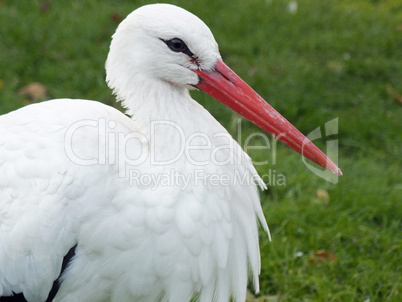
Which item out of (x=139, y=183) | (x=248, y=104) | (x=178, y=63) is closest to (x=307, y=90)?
(x=248, y=104)

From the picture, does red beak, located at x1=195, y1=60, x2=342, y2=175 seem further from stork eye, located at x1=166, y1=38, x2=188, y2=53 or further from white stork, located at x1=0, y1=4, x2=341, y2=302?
stork eye, located at x1=166, y1=38, x2=188, y2=53

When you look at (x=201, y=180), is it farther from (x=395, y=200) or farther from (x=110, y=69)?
(x=395, y=200)

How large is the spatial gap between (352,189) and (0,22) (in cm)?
341

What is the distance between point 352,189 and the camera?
13.3 ft

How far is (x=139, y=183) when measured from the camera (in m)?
2.41

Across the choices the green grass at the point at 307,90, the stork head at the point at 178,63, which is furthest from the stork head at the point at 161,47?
the green grass at the point at 307,90

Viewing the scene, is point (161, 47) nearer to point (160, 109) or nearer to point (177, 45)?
point (177, 45)

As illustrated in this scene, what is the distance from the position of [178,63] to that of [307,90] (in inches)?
112

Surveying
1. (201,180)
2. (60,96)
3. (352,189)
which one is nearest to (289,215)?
(352,189)

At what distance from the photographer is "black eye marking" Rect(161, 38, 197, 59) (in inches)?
97.5

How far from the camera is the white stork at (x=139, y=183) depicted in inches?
94.0

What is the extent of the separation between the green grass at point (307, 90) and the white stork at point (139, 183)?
1.03 metres

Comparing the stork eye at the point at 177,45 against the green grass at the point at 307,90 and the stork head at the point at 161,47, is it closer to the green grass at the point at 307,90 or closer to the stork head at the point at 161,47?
the stork head at the point at 161,47

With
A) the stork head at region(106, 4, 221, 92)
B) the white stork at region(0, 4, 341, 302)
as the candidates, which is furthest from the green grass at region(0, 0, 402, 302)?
the stork head at region(106, 4, 221, 92)
